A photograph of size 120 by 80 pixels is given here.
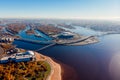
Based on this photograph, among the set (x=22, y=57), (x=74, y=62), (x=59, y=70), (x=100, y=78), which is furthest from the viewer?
(x=74, y=62)

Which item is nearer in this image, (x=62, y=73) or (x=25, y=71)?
(x=25, y=71)

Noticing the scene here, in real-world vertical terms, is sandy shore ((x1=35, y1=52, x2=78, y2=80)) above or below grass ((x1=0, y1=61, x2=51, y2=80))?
below

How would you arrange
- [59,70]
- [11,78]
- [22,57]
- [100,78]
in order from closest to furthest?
[11,78] < [100,78] < [59,70] < [22,57]

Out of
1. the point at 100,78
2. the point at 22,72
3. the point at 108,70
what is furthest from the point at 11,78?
the point at 108,70

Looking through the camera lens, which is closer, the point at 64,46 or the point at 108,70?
the point at 108,70

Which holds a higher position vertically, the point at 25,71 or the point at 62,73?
the point at 25,71

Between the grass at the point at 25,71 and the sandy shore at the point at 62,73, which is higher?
the grass at the point at 25,71

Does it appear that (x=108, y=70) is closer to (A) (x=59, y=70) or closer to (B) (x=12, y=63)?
(A) (x=59, y=70)

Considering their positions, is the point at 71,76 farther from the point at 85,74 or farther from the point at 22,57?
the point at 22,57

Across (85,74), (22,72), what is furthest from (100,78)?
(22,72)

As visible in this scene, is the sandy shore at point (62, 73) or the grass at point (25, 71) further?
the sandy shore at point (62, 73)

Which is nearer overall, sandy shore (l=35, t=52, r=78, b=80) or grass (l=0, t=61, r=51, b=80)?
grass (l=0, t=61, r=51, b=80)
